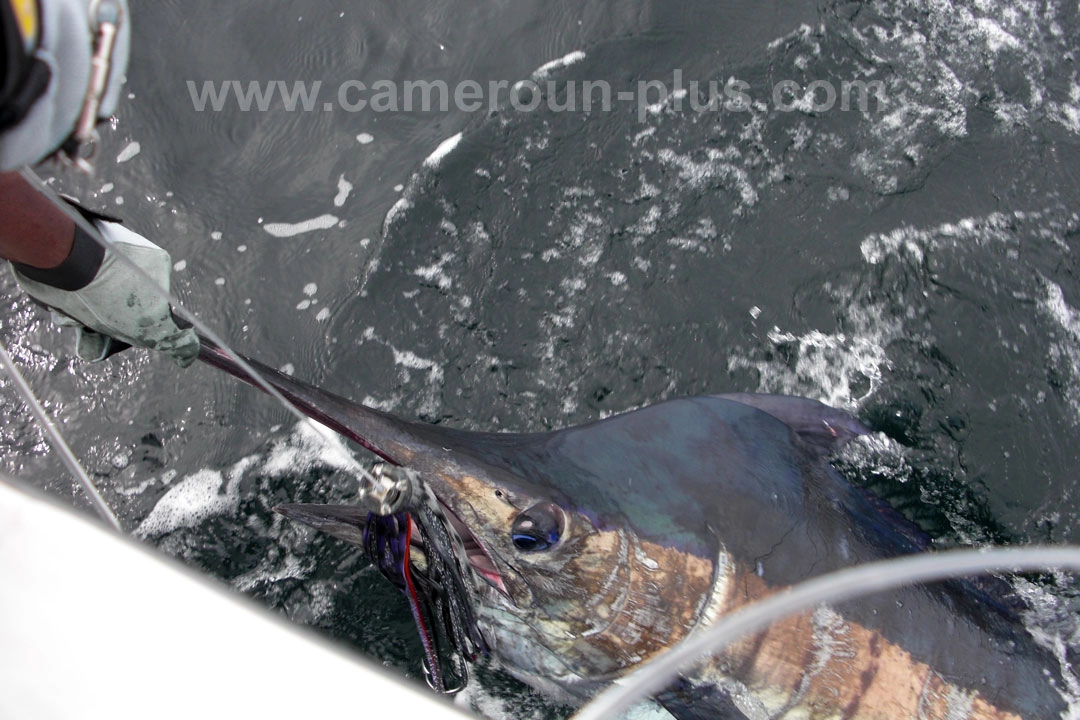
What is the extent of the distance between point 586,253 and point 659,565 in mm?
1670

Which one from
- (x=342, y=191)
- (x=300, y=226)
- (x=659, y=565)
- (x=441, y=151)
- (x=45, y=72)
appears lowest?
(x=659, y=565)

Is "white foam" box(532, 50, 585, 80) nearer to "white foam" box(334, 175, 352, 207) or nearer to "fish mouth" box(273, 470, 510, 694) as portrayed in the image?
"white foam" box(334, 175, 352, 207)

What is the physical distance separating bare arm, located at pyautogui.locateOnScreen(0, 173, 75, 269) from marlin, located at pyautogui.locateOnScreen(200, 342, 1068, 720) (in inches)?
19.4

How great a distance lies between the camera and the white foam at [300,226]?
3.53 metres

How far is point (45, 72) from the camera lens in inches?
51.2

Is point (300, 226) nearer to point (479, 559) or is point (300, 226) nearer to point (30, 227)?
point (30, 227)

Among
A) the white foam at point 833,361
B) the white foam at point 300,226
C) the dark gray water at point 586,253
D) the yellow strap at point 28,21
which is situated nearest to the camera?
the yellow strap at point 28,21

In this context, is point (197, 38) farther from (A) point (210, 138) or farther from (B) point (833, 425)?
(B) point (833, 425)

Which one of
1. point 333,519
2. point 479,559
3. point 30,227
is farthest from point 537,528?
point 30,227

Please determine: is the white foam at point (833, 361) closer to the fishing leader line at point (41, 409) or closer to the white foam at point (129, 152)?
the fishing leader line at point (41, 409)

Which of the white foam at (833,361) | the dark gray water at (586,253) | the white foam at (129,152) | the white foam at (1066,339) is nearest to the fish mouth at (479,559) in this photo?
the dark gray water at (586,253)

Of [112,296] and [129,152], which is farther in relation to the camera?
[129,152]

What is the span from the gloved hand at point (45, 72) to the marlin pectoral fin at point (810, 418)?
1.74 metres

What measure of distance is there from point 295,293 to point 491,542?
1.87 meters
